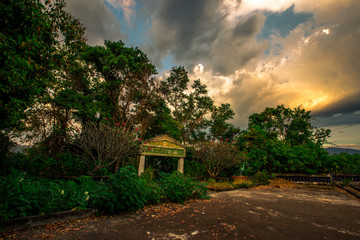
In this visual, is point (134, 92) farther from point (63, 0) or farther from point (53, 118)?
point (63, 0)

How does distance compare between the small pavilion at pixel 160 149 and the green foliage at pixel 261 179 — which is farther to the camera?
the green foliage at pixel 261 179

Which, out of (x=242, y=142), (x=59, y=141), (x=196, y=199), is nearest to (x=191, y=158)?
(x=242, y=142)

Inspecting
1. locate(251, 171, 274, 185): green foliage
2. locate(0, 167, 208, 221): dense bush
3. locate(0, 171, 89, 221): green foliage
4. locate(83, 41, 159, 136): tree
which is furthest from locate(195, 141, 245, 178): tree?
locate(0, 171, 89, 221): green foliage

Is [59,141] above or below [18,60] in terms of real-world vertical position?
below

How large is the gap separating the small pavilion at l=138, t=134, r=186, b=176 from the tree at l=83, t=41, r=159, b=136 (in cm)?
249

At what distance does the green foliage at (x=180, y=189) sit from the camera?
5367 millimetres

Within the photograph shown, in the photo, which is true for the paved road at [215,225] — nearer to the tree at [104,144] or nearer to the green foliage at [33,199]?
the green foliage at [33,199]

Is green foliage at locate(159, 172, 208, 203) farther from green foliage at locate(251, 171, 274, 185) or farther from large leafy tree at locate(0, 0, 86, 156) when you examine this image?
green foliage at locate(251, 171, 274, 185)

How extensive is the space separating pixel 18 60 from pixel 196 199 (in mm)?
6594

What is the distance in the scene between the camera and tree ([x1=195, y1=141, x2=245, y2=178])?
1135cm

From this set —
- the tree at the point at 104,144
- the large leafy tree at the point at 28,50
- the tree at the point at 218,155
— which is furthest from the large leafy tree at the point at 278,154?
the large leafy tree at the point at 28,50

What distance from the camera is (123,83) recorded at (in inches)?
477

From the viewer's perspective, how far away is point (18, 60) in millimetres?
3885

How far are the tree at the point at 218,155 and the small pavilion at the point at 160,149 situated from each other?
1.93 metres
